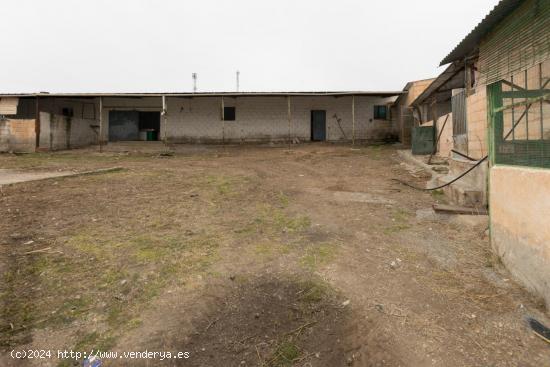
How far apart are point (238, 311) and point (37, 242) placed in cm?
304

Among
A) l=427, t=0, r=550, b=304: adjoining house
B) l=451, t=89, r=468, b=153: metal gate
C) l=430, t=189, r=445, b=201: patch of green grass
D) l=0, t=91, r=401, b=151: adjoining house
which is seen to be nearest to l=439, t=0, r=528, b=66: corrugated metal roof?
l=427, t=0, r=550, b=304: adjoining house

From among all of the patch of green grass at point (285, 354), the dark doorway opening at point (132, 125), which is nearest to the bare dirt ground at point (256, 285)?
the patch of green grass at point (285, 354)

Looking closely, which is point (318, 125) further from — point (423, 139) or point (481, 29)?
point (481, 29)

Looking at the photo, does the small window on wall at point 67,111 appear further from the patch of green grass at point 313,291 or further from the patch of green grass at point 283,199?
the patch of green grass at point 313,291

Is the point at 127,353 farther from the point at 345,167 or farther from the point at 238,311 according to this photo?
the point at 345,167

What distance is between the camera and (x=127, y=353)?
95.5 inches

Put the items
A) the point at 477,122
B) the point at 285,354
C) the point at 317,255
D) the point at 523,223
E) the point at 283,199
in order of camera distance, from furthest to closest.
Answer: the point at 477,122 → the point at 283,199 → the point at 317,255 → the point at 523,223 → the point at 285,354

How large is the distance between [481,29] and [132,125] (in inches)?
768

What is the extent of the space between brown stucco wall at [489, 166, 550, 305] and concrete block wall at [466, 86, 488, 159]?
3.85 m

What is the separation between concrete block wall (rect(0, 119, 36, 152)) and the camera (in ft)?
53.3

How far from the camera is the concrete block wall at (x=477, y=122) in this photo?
715 centimetres

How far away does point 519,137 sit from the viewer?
403 centimetres

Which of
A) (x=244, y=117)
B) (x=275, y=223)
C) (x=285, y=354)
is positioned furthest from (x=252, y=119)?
(x=285, y=354)

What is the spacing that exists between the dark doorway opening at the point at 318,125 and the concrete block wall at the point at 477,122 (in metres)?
12.0
